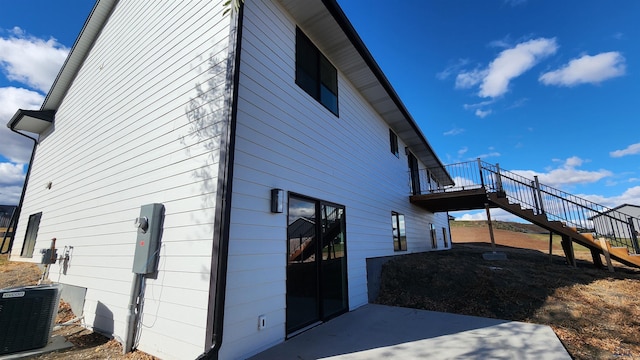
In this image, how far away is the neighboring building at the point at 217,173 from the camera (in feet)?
9.16

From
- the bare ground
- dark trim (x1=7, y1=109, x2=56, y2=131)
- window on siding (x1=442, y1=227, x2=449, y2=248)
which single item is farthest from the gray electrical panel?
window on siding (x1=442, y1=227, x2=449, y2=248)

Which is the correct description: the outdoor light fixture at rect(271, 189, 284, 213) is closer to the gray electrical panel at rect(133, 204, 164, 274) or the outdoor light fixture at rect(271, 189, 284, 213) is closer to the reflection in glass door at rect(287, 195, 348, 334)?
the reflection in glass door at rect(287, 195, 348, 334)

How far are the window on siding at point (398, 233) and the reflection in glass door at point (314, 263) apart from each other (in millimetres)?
3488

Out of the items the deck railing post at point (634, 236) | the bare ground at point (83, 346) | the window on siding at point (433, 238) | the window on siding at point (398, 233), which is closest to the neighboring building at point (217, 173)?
the bare ground at point (83, 346)

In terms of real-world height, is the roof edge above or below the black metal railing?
→ above

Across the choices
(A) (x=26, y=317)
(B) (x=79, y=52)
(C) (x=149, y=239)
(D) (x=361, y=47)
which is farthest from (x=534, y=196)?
(B) (x=79, y=52)

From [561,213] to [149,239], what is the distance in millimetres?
10395

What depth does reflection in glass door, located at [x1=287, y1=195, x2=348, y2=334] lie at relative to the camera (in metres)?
3.66

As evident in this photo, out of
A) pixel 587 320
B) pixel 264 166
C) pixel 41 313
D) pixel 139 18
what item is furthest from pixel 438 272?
pixel 139 18

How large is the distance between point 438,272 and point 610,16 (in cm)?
776

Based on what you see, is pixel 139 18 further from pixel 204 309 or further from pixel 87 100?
pixel 204 309

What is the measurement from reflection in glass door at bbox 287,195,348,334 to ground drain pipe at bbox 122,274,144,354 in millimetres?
1884

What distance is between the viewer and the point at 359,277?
5.35 metres

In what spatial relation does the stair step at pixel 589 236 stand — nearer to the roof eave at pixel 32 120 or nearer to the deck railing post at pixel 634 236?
the deck railing post at pixel 634 236
